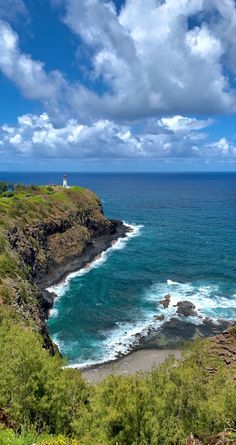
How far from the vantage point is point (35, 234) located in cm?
9425

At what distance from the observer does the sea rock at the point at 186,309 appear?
231 ft

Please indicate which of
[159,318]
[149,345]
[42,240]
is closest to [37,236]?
[42,240]

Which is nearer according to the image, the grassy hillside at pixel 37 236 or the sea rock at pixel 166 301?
the grassy hillside at pixel 37 236

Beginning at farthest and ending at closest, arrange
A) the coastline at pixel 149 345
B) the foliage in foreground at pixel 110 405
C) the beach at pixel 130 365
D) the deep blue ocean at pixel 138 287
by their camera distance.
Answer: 1. the deep blue ocean at pixel 138 287
2. the coastline at pixel 149 345
3. the beach at pixel 130 365
4. the foliage in foreground at pixel 110 405

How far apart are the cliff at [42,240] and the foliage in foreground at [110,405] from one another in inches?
822

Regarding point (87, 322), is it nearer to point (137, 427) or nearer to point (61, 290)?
point (61, 290)

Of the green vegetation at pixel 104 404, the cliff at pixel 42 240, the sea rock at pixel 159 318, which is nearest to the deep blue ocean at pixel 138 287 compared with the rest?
the sea rock at pixel 159 318

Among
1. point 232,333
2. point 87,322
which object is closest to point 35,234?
point 87,322

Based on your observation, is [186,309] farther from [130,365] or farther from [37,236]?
[37,236]

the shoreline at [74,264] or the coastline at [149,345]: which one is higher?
the shoreline at [74,264]

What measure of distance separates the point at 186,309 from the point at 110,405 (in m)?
48.6

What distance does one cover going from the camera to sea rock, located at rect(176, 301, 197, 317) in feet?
231

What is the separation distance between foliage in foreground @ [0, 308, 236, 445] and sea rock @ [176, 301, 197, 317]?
37991 mm

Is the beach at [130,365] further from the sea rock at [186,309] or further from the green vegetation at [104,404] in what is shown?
the green vegetation at [104,404]
